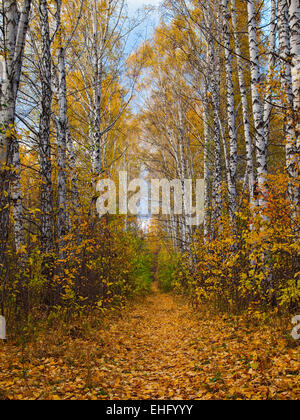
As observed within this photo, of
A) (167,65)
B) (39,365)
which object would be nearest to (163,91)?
(167,65)

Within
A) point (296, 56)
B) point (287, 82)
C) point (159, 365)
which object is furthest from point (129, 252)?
point (296, 56)

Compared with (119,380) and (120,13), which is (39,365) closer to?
(119,380)

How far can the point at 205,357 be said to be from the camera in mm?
4664

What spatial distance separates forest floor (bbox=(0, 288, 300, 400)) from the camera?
3.34 m

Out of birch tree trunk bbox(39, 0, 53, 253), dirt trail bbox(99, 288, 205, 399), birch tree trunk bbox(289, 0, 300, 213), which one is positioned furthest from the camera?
birch tree trunk bbox(39, 0, 53, 253)

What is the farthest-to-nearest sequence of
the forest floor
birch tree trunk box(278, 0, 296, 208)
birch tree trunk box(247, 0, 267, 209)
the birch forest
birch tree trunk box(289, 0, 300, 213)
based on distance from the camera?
birch tree trunk box(247, 0, 267, 209) < birch tree trunk box(278, 0, 296, 208) < birch tree trunk box(289, 0, 300, 213) < the birch forest < the forest floor

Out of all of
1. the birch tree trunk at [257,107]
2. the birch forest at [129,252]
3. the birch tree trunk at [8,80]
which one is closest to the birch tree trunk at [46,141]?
the birch forest at [129,252]

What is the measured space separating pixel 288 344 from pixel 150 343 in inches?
117

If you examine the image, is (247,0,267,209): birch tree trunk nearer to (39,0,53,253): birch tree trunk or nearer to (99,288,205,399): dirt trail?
(99,288,205,399): dirt trail

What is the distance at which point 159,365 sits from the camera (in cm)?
472

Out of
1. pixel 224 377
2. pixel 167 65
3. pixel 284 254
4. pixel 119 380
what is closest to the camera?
pixel 224 377

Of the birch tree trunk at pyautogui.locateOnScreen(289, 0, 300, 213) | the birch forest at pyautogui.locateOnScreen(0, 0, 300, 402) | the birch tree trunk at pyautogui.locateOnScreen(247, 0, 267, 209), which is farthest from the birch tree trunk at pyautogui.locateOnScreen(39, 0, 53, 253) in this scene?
the birch tree trunk at pyautogui.locateOnScreen(289, 0, 300, 213)

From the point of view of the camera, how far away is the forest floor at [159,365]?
3.34m

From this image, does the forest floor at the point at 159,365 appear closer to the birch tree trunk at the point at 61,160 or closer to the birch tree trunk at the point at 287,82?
the birch tree trunk at the point at 61,160
